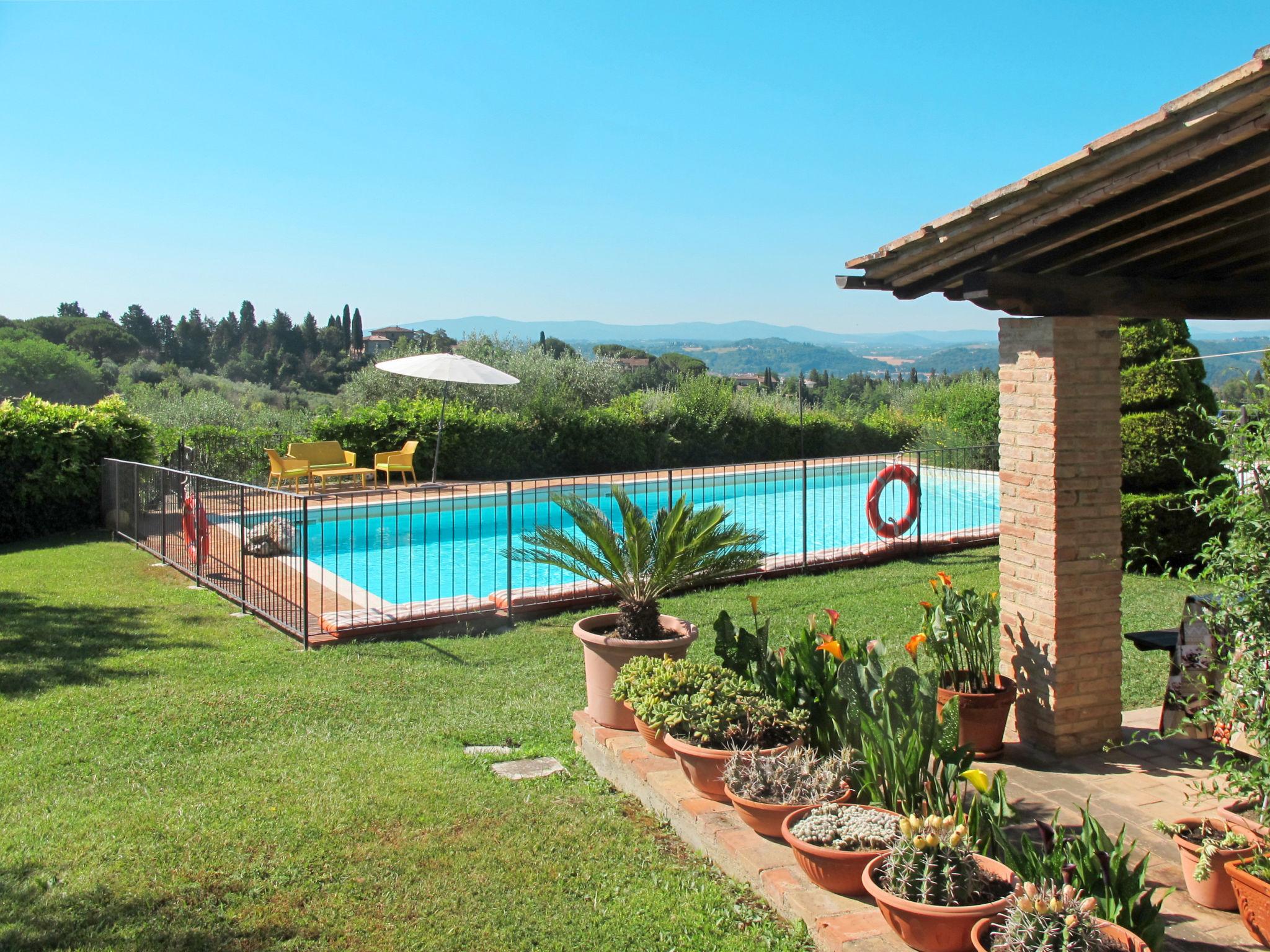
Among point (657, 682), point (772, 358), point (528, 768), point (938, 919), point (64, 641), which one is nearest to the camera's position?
point (938, 919)

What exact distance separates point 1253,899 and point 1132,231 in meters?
2.97

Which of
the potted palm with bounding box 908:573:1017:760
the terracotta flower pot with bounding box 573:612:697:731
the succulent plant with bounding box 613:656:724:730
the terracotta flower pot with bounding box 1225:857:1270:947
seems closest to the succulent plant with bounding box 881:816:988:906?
the terracotta flower pot with bounding box 1225:857:1270:947

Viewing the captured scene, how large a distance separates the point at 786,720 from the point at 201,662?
16.6 feet

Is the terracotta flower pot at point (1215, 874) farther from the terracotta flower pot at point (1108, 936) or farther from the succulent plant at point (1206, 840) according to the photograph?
the terracotta flower pot at point (1108, 936)

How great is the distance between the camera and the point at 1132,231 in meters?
4.45

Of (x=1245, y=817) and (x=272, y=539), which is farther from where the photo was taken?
(x=272, y=539)

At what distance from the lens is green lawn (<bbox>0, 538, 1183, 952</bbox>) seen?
3.38 meters

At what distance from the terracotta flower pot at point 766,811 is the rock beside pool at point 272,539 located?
25.4 ft

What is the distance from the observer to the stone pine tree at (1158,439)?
1062 centimetres

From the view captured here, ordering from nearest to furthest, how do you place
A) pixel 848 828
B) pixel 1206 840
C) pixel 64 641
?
pixel 1206 840 → pixel 848 828 → pixel 64 641

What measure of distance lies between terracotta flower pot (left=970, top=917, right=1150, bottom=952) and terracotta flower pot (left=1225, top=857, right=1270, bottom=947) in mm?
634

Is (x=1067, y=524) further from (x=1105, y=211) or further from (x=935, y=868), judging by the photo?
(x=935, y=868)

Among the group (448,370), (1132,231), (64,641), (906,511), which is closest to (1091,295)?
(1132,231)

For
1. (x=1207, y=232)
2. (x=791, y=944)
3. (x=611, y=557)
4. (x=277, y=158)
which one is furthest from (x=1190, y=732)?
(x=277, y=158)
